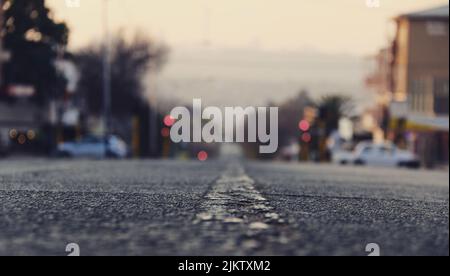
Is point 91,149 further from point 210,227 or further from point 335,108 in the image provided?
point 335,108

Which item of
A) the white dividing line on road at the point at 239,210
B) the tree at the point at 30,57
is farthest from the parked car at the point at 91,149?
the white dividing line on road at the point at 239,210

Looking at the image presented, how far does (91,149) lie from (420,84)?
2779cm

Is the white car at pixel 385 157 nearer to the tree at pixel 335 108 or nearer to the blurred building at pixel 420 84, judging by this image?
the blurred building at pixel 420 84

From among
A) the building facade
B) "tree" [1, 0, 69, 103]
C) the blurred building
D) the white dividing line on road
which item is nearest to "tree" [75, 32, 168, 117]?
"tree" [1, 0, 69, 103]

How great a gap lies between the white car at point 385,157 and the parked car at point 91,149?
48.7ft

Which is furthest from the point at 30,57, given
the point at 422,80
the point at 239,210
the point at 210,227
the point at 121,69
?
the point at 210,227

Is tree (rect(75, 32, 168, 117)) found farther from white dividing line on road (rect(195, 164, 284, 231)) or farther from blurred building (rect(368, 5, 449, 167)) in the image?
white dividing line on road (rect(195, 164, 284, 231))

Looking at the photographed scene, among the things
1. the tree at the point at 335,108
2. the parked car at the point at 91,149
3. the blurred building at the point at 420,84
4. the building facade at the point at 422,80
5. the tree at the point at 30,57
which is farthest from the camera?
the tree at the point at 335,108

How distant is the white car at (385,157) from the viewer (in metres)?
53.2

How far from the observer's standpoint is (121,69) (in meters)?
93.0

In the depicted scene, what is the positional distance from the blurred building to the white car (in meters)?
7.60
